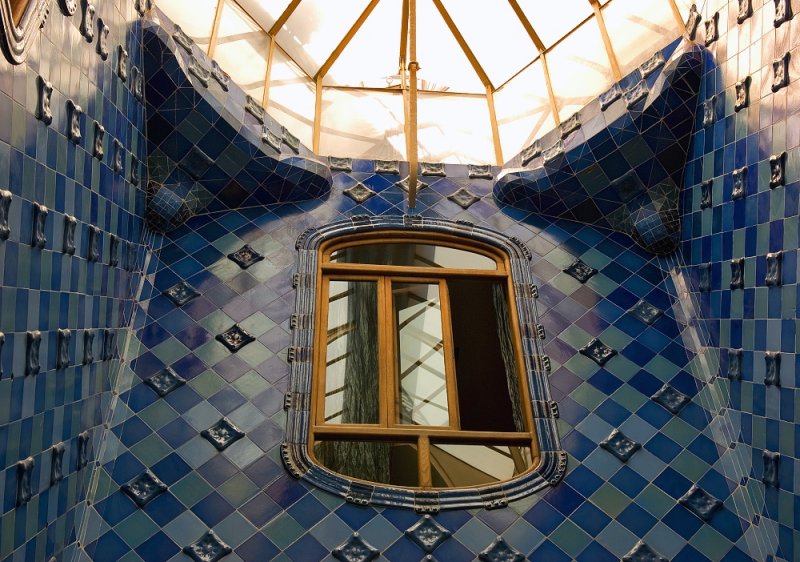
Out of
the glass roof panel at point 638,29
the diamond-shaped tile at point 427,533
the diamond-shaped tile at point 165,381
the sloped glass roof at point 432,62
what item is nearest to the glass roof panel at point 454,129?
the sloped glass roof at point 432,62

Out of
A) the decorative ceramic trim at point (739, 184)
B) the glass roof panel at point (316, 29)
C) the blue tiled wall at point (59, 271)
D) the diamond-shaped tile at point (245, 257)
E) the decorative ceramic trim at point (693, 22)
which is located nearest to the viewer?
the blue tiled wall at point (59, 271)

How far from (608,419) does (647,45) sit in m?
4.11

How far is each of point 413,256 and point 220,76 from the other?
266 centimetres

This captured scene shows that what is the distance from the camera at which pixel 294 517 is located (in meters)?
6.43

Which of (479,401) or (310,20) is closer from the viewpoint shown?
(479,401)

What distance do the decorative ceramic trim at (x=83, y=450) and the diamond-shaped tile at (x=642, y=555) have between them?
3949mm

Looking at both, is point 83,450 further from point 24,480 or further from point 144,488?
point 24,480

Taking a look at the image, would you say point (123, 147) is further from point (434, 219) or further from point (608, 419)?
point (608, 419)

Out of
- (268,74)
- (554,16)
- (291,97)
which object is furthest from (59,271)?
(554,16)

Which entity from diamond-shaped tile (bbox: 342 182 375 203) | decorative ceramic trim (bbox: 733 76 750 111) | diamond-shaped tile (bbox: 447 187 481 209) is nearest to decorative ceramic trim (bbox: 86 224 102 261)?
diamond-shaped tile (bbox: 342 182 375 203)

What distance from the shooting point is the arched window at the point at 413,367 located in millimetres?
7004

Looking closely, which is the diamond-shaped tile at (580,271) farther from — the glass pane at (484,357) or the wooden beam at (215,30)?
the wooden beam at (215,30)

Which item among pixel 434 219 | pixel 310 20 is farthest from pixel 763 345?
pixel 310 20

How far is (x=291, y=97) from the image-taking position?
10.0 meters
